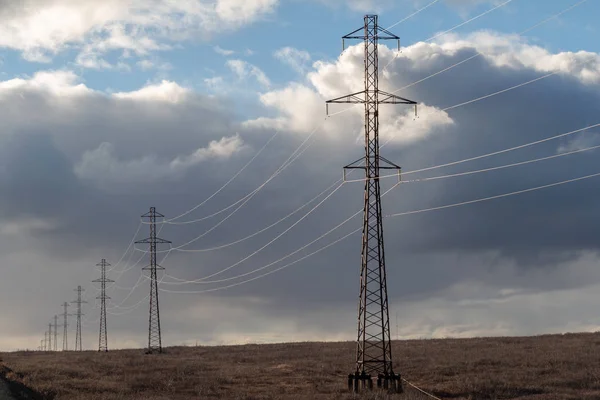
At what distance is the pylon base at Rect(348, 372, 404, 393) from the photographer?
48719mm

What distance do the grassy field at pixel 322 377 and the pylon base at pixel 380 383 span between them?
0.93m

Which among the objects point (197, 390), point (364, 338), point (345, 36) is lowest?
point (197, 390)

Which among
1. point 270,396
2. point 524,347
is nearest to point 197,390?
point 270,396

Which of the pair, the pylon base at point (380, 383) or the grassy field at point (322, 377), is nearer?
the pylon base at point (380, 383)

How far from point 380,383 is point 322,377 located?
11965 mm

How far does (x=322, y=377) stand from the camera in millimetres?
60438

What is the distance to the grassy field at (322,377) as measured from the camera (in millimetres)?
49875

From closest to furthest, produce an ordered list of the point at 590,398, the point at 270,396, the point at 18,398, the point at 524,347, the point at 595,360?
the point at 18,398 < the point at 590,398 < the point at 270,396 < the point at 595,360 < the point at 524,347

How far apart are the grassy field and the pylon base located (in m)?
0.93

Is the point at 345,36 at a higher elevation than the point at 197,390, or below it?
higher

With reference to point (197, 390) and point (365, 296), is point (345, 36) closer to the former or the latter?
point (365, 296)

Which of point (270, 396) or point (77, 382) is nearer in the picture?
point (270, 396)

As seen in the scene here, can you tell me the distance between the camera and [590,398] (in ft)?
151

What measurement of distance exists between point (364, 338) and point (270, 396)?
6838 mm
